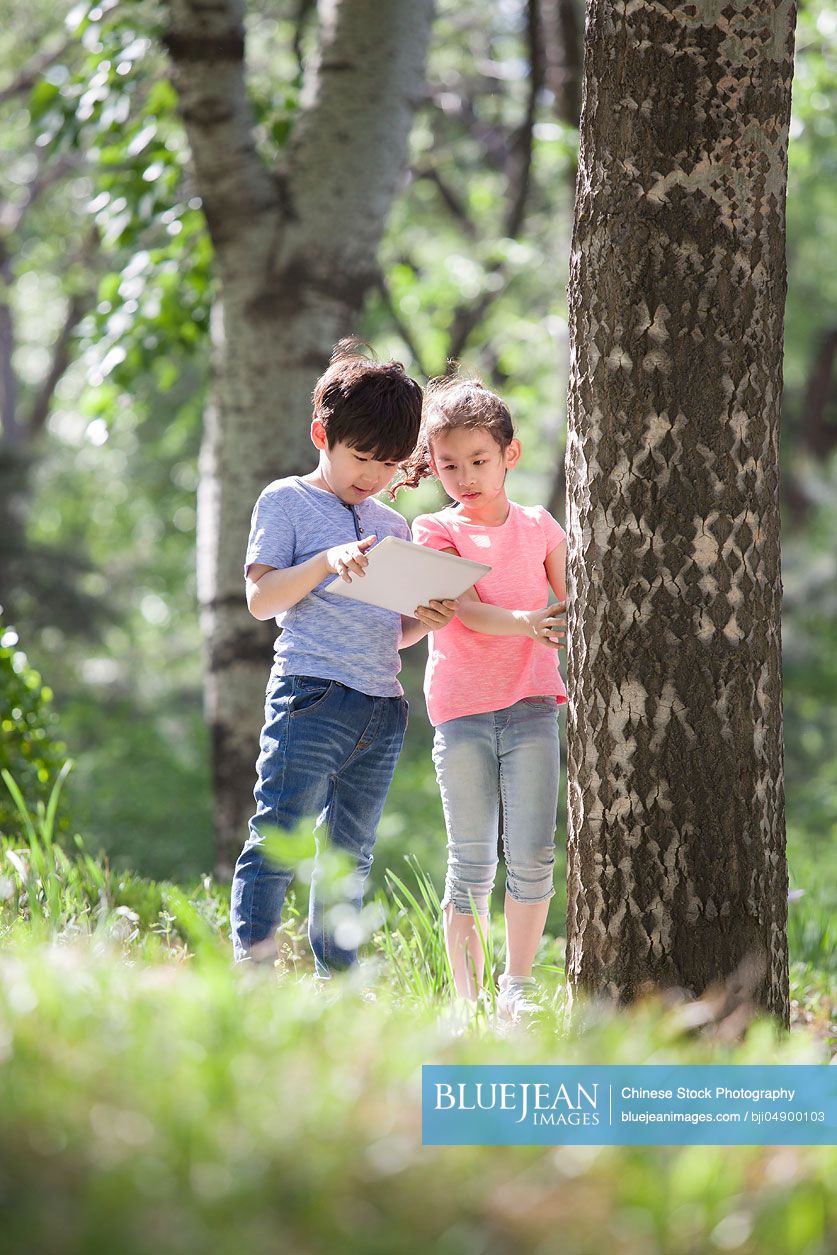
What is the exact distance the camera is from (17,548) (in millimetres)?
11625

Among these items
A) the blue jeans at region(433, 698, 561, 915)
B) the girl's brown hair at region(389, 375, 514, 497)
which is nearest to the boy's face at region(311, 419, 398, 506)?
the girl's brown hair at region(389, 375, 514, 497)

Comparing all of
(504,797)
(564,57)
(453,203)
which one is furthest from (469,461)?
(453,203)

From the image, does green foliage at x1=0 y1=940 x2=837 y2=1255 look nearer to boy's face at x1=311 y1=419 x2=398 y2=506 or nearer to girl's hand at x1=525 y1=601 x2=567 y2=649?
girl's hand at x1=525 y1=601 x2=567 y2=649

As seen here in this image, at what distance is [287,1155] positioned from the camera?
53.4 inches

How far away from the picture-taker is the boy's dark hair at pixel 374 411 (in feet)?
9.64

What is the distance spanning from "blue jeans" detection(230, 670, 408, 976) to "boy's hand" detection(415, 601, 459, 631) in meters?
0.24

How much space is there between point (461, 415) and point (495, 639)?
0.56m

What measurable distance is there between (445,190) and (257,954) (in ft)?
39.4

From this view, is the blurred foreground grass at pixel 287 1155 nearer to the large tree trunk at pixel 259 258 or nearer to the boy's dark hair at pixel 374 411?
the boy's dark hair at pixel 374 411

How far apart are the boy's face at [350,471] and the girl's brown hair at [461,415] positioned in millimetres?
117

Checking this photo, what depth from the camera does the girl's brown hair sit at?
3.07 meters

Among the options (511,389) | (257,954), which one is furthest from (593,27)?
(511,389)

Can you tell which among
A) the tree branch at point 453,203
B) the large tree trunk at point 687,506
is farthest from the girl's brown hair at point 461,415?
the tree branch at point 453,203

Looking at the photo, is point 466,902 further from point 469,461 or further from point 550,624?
point 469,461
